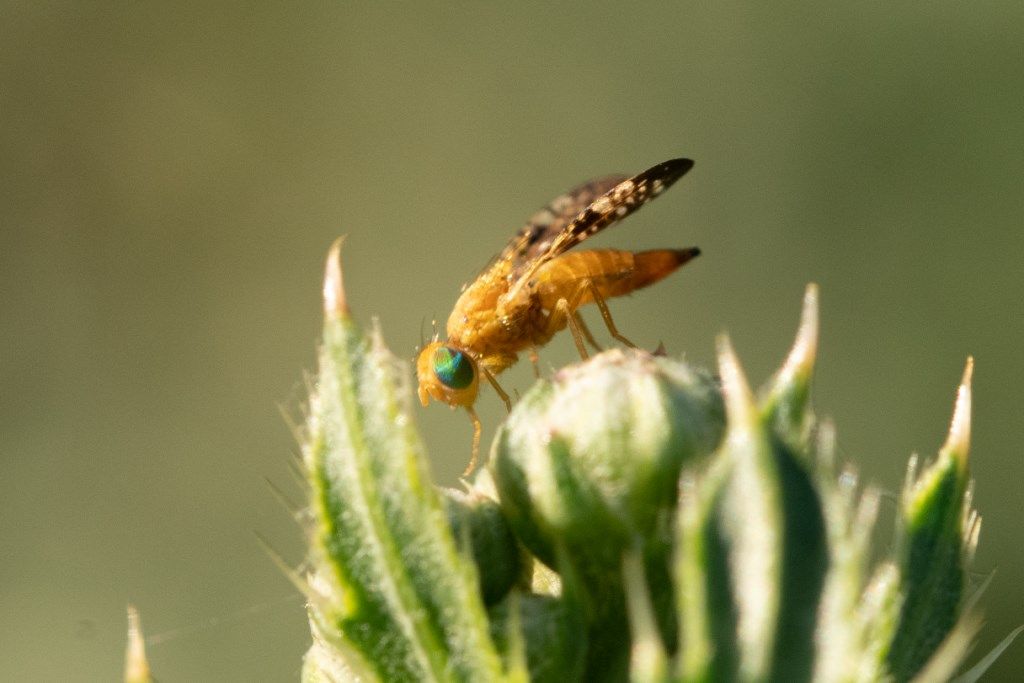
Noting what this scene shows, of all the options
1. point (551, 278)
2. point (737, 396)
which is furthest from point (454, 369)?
point (737, 396)

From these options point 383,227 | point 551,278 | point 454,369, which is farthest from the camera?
point 383,227

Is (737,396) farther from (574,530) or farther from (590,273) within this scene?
(590,273)

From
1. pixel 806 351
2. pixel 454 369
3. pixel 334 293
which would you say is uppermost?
pixel 334 293

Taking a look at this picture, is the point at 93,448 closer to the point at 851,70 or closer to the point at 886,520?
the point at 886,520

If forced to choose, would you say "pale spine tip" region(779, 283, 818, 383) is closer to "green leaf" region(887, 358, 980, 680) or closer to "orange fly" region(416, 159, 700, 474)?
"green leaf" region(887, 358, 980, 680)

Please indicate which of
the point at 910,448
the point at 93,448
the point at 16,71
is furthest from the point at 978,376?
the point at 16,71

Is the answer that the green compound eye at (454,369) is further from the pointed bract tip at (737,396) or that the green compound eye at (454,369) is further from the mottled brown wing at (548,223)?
the pointed bract tip at (737,396)

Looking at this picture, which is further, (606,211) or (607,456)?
(606,211)
